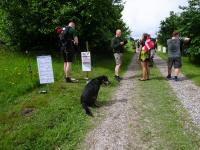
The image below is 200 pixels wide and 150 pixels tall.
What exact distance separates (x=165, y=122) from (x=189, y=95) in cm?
343

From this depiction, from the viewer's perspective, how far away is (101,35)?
2241 centimetres

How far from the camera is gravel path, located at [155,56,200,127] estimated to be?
8.80 meters

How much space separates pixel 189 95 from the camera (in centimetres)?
1111

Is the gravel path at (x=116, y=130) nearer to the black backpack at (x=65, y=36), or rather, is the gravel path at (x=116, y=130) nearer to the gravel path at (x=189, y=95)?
the gravel path at (x=189, y=95)

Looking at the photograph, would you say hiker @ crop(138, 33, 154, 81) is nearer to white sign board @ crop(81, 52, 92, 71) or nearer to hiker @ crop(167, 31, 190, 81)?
hiker @ crop(167, 31, 190, 81)

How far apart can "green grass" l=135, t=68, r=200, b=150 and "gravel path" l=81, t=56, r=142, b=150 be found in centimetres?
26

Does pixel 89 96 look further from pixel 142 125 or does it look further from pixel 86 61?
pixel 86 61

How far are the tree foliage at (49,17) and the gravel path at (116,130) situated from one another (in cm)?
1099

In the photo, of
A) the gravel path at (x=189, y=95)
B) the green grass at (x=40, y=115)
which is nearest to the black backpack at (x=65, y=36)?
the green grass at (x=40, y=115)

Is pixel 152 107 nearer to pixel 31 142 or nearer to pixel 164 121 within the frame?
pixel 164 121

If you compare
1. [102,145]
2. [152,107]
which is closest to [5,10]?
[152,107]

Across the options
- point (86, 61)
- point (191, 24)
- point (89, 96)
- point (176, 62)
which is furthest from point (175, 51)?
point (191, 24)

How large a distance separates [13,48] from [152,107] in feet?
52.2

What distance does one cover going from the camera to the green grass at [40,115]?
22.9 ft
